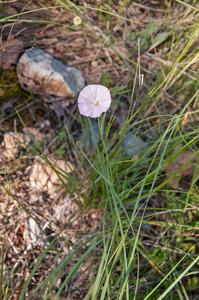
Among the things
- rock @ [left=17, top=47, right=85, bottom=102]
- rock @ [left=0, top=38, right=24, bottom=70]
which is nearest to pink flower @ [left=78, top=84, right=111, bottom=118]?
rock @ [left=17, top=47, right=85, bottom=102]

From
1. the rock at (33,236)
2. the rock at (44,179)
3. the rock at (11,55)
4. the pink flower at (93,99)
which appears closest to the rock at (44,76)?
the rock at (11,55)

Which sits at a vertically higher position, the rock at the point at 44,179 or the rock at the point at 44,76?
the rock at the point at 44,76

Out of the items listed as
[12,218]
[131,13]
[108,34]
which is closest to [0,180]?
[12,218]

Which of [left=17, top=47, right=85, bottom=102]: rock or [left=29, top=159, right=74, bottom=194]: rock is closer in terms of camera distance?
[left=29, top=159, right=74, bottom=194]: rock

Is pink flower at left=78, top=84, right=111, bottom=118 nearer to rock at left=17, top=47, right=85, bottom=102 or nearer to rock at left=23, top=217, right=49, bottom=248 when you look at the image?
rock at left=17, top=47, right=85, bottom=102

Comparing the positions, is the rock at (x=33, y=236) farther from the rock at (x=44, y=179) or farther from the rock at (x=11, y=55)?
the rock at (x=11, y=55)
